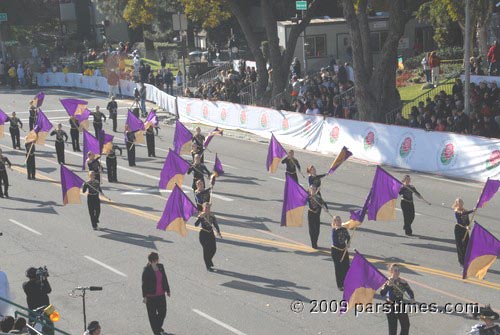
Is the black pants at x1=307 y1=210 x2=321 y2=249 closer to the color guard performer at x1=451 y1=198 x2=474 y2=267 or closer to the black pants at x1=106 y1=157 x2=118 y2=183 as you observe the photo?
the color guard performer at x1=451 y1=198 x2=474 y2=267

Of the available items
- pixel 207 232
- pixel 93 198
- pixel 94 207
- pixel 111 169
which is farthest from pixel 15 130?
pixel 207 232

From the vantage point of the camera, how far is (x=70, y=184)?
2200 cm

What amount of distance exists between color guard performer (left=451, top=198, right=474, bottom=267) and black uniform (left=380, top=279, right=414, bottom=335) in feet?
14.3

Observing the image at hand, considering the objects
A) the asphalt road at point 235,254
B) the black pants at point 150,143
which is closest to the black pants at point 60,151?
the asphalt road at point 235,254

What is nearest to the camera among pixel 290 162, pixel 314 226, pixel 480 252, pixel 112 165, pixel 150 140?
pixel 480 252

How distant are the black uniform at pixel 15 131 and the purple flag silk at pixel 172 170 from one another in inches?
443

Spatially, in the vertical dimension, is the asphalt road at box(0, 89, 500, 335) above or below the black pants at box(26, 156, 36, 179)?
below

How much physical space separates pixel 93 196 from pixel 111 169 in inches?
222

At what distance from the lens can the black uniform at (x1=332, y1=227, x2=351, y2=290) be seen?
1575 centimetres

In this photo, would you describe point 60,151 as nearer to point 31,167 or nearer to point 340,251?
point 31,167

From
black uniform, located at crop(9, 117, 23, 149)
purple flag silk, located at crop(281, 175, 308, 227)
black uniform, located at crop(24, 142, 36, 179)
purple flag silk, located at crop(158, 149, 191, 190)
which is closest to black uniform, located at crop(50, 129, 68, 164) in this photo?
black uniform, located at crop(24, 142, 36, 179)

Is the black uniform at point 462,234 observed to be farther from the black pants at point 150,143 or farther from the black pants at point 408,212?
the black pants at point 150,143

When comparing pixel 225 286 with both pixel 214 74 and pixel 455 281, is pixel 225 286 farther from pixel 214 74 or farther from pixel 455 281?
pixel 214 74

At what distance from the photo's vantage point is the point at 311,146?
30.8 meters
